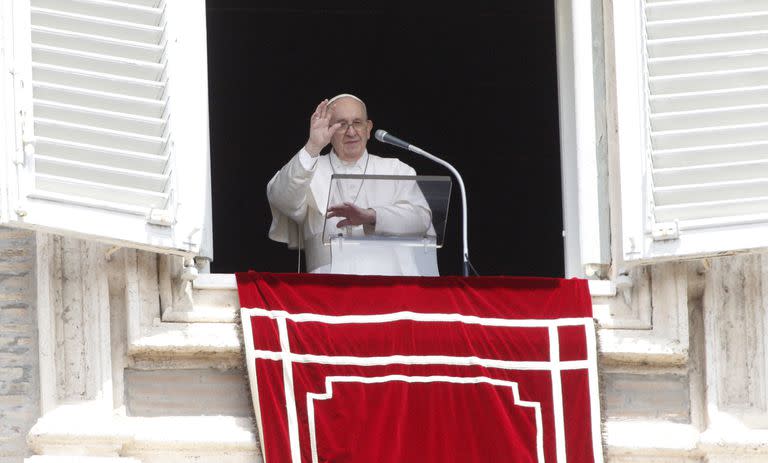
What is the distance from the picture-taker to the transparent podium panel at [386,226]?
9.61 m

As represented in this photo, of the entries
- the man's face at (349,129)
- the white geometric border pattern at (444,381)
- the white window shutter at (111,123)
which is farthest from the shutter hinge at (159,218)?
the man's face at (349,129)

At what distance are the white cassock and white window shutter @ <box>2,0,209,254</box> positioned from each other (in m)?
0.80

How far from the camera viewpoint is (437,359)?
9023 mm

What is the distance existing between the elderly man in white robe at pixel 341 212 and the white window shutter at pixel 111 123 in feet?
2.39

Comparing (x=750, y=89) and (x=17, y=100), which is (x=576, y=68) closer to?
(x=750, y=89)

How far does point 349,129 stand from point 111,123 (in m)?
1.70

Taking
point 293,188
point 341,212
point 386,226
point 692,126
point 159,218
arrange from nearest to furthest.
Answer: point 159,218 < point 692,126 < point 341,212 < point 386,226 < point 293,188

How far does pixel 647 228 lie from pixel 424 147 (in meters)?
4.07

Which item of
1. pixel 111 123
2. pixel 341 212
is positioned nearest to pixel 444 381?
pixel 341 212

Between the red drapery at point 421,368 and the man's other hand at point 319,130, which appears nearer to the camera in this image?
the red drapery at point 421,368

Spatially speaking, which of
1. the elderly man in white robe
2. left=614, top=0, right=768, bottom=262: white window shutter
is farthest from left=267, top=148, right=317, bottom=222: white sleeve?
left=614, top=0, right=768, bottom=262: white window shutter

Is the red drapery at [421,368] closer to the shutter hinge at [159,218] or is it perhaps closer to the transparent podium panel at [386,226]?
the shutter hinge at [159,218]

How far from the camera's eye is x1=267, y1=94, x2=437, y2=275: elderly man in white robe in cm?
970

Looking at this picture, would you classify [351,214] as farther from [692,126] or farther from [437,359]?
[692,126]
